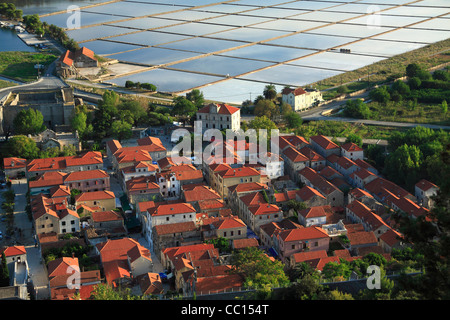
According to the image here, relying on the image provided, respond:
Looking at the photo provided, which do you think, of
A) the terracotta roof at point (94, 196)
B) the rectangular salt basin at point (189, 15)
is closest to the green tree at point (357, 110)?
the terracotta roof at point (94, 196)

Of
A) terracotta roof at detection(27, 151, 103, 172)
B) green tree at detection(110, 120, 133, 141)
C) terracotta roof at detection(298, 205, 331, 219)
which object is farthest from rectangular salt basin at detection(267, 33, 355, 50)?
terracotta roof at detection(298, 205, 331, 219)

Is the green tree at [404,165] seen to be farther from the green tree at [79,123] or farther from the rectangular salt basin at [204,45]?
the rectangular salt basin at [204,45]

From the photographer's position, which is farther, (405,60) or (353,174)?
(405,60)

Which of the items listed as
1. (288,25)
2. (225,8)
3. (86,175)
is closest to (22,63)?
(86,175)

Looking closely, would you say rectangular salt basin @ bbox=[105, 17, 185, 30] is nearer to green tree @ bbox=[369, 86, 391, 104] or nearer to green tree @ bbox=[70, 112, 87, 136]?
green tree @ bbox=[369, 86, 391, 104]

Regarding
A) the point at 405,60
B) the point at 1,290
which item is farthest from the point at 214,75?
the point at 1,290
